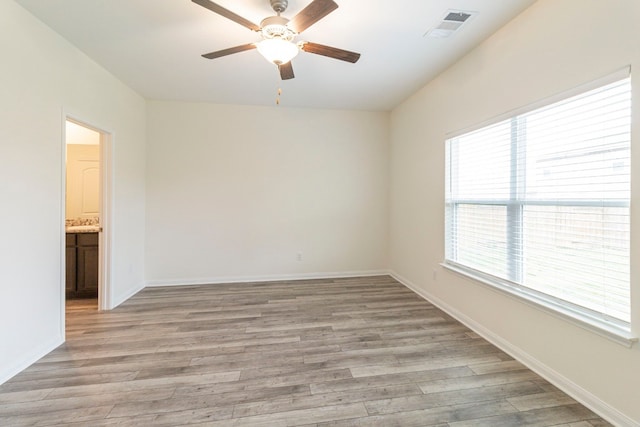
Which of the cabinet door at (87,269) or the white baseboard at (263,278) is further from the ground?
the cabinet door at (87,269)

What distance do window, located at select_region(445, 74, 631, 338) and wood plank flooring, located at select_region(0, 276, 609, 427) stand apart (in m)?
0.70

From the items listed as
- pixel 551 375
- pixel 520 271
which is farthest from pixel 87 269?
pixel 551 375

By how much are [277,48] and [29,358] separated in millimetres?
3145

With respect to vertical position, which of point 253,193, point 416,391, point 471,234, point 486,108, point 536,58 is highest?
point 536,58

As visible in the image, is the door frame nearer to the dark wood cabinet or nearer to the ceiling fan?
the dark wood cabinet

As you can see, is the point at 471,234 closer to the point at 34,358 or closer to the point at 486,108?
the point at 486,108

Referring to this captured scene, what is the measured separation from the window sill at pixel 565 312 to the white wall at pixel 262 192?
→ 239 cm

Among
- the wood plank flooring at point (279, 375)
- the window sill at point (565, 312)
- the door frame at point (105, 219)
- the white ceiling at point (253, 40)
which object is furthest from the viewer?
the door frame at point (105, 219)

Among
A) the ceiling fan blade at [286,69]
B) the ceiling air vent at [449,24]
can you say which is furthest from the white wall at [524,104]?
the ceiling fan blade at [286,69]

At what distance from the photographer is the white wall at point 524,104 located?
163cm

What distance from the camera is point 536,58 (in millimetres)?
2154

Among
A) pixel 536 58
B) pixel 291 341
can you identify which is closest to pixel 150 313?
pixel 291 341

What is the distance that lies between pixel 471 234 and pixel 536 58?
1.66m

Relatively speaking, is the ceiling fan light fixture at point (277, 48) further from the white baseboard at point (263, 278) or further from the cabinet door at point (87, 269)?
the cabinet door at point (87, 269)
